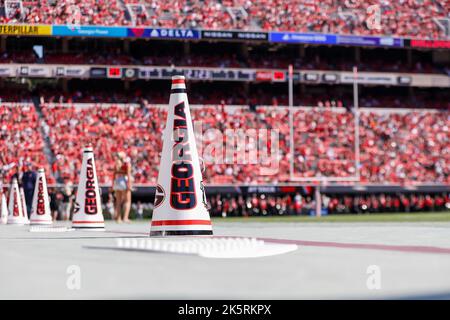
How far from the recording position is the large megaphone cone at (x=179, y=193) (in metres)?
11.0

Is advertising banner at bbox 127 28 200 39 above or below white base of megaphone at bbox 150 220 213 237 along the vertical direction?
above

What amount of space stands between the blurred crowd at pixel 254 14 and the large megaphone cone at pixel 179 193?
35.0 meters

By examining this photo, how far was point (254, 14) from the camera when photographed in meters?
48.3

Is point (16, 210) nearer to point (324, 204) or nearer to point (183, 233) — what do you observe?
point (183, 233)

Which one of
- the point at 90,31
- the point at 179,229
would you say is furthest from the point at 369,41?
the point at 179,229

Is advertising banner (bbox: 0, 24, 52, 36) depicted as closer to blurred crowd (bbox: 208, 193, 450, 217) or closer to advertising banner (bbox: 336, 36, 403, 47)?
blurred crowd (bbox: 208, 193, 450, 217)

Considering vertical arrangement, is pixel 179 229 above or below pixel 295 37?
below

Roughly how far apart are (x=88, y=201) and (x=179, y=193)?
684 cm

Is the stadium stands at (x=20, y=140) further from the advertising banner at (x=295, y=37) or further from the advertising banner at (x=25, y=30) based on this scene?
the advertising banner at (x=295, y=37)

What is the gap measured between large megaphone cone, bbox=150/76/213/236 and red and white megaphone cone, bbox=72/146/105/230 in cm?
614

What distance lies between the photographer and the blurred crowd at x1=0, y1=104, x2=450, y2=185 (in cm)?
3897

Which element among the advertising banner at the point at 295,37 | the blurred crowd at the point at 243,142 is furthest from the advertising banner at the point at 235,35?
the blurred crowd at the point at 243,142

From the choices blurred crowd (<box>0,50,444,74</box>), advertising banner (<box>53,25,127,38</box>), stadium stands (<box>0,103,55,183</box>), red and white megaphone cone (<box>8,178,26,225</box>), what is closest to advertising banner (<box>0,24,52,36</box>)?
advertising banner (<box>53,25,127,38</box>)
